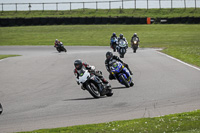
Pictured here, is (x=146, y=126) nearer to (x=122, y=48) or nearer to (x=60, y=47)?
(x=122, y=48)

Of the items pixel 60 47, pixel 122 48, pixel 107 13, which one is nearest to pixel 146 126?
pixel 122 48

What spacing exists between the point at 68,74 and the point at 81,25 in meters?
39.0

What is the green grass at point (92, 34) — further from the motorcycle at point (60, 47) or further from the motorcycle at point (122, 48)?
the motorcycle at point (122, 48)

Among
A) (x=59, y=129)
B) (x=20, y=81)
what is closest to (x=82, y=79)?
(x=59, y=129)

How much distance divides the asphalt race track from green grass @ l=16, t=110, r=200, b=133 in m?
0.58

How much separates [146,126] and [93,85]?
4257 millimetres

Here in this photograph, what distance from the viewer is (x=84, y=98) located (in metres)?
12.5

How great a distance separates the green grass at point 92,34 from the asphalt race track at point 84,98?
26.7 metres

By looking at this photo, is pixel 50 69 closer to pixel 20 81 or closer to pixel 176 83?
pixel 20 81

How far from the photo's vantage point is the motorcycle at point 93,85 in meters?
12.2

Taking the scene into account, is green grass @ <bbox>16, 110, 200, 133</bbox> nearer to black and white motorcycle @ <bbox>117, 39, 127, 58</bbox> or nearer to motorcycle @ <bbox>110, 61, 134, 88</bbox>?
motorcycle @ <bbox>110, 61, 134, 88</bbox>

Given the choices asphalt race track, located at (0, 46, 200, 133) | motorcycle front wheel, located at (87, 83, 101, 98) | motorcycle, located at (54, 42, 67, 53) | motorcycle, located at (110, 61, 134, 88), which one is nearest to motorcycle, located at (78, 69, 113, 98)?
motorcycle front wheel, located at (87, 83, 101, 98)

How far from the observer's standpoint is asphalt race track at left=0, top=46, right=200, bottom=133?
9766 millimetres

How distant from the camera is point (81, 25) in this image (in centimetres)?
5756
